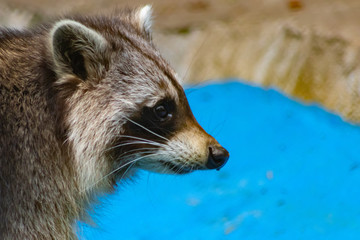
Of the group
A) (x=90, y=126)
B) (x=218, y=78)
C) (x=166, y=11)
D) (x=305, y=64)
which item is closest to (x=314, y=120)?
(x=305, y=64)

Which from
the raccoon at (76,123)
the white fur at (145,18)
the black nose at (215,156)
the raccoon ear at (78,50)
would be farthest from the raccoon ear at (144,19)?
the black nose at (215,156)

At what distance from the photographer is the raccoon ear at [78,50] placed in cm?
336

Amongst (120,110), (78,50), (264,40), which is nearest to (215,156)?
(120,110)

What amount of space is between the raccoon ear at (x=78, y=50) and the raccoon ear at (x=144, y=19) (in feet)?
1.88

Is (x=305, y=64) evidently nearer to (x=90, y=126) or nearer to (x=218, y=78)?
(x=218, y=78)

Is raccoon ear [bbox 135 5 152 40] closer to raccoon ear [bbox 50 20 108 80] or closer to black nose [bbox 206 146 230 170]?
raccoon ear [bbox 50 20 108 80]

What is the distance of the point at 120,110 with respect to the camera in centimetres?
347

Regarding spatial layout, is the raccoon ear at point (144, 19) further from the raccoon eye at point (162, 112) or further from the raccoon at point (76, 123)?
the raccoon eye at point (162, 112)

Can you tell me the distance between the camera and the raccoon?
3.36m

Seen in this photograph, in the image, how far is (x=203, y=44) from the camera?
7102 mm

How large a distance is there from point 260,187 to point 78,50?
2.70 m

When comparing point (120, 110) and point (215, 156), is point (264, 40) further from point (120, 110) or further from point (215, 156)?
point (120, 110)

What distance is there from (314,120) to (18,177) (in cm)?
350

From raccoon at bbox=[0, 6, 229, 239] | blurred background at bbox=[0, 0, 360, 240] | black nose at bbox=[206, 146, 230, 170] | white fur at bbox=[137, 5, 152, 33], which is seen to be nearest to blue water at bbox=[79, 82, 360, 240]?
blurred background at bbox=[0, 0, 360, 240]
